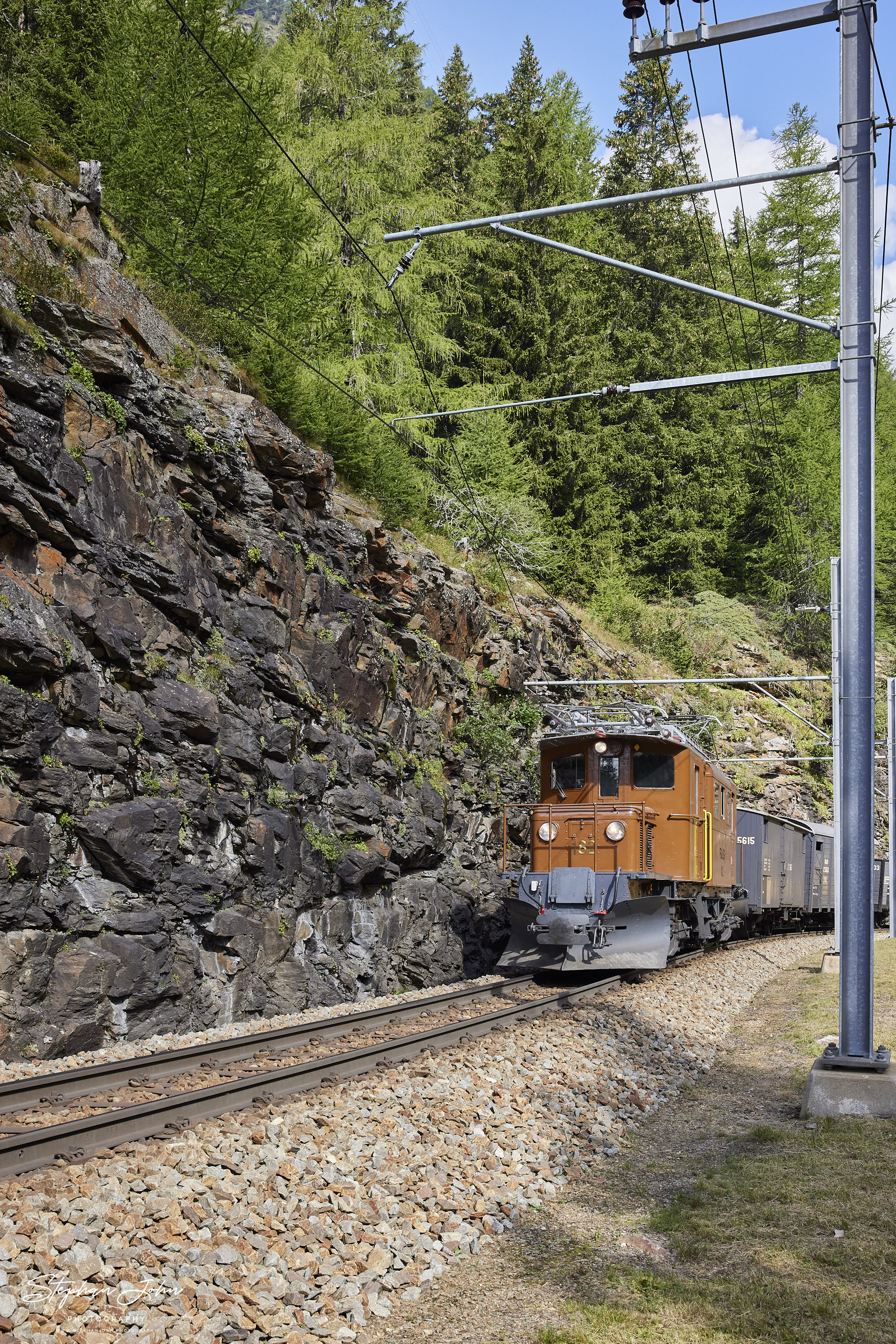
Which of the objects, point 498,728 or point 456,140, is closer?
point 498,728

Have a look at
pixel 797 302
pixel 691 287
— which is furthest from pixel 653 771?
pixel 797 302

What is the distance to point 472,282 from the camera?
41.2m

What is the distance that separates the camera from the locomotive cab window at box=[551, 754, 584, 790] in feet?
53.2

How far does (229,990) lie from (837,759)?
7392mm

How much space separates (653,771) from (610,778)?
0.71m

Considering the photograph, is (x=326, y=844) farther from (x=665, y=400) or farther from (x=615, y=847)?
(x=665, y=400)

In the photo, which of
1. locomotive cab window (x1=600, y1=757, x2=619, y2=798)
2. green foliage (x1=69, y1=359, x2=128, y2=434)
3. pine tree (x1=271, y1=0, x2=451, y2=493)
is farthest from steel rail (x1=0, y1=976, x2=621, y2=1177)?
pine tree (x1=271, y1=0, x2=451, y2=493)

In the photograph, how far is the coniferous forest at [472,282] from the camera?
1995 centimetres

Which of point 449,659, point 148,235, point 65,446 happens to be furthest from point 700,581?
point 65,446

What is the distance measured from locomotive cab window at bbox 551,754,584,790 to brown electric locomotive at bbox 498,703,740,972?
20mm

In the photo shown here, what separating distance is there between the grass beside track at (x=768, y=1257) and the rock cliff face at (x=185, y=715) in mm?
5986

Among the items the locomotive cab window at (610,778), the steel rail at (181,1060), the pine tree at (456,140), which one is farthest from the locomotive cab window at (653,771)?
the pine tree at (456,140)

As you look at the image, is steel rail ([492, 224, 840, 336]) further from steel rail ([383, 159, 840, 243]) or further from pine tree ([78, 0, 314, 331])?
pine tree ([78, 0, 314, 331])

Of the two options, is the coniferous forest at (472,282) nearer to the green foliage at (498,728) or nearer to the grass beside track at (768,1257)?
the green foliage at (498,728)
